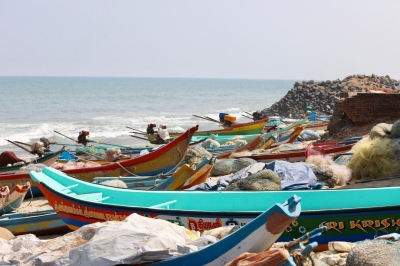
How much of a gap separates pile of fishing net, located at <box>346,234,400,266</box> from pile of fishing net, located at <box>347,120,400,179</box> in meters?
4.88

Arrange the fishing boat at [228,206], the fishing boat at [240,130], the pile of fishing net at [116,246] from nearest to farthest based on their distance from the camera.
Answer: the pile of fishing net at [116,246], the fishing boat at [228,206], the fishing boat at [240,130]

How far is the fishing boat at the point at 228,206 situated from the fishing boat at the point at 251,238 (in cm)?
171

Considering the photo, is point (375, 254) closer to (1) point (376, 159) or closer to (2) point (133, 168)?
(1) point (376, 159)

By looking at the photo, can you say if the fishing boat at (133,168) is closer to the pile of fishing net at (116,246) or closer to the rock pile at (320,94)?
the pile of fishing net at (116,246)

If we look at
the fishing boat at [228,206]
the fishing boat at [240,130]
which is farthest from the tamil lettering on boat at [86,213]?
the fishing boat at [240,130]

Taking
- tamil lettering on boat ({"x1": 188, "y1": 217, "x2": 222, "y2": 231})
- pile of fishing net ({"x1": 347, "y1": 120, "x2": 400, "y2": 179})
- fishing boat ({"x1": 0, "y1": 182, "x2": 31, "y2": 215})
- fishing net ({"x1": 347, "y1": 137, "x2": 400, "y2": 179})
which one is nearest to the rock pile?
pile of fishing net ({"x1": 347, "y1": 120, "x2": 400, "y2": 179})

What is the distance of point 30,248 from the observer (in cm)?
506

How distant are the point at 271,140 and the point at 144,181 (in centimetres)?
652

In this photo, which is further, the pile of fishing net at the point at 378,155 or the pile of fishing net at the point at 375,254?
the pile of fishing net at the point at 378,155

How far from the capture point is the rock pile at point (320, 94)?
3663 centimetres

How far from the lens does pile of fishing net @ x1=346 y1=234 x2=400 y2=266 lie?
4188 millimetres

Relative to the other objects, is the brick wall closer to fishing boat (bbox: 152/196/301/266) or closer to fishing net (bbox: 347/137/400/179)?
fishing net (bbox: 347/137/400/179)

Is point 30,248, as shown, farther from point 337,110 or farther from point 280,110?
point 280,110

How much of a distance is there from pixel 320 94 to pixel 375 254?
36019 millimetres
